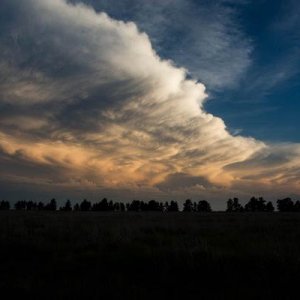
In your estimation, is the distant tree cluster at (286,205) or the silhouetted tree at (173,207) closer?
the distant tree cluster at (286,205)

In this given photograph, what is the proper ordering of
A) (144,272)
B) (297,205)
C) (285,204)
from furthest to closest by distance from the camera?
(285,204) → (297,205) → (144,272)

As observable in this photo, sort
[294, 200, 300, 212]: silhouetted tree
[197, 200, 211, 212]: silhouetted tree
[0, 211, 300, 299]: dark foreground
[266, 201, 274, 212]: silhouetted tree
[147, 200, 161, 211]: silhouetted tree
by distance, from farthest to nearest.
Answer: [147, 200, 161, 211]: silhouetted tree → [197, 200, 211, 212]: silhouetted tree → [266, 201, 274, 212]: silhouetted tree → [294, 200, 300, 212]: silhouetted tree → [0, 211, 300, 299]: dark foreground

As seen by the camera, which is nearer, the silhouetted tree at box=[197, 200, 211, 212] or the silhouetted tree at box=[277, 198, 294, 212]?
the silhouetted tree at box=[277, 198, 294, 212]

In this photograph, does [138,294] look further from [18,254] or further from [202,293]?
[18,254]

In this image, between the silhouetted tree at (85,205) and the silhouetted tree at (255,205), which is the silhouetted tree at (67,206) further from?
the silhouetted tree at (255,205)

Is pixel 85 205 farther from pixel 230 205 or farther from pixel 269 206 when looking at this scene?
pixel 269 206

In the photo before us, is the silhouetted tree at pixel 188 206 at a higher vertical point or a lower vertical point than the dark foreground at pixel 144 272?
higher

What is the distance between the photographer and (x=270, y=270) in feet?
31.9

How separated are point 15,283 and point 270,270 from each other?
20.5 feet

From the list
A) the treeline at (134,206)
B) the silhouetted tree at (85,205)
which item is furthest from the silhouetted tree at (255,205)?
the silhouetted tree at (85,205)

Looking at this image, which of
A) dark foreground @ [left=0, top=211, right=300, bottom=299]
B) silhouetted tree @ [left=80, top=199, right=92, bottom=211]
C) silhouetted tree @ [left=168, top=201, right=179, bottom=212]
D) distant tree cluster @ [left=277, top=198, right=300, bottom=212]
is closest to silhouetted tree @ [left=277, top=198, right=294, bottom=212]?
distant tree cluster @ [left=277, top=198, right=300, bottom=212]

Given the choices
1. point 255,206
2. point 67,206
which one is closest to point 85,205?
point 67,206

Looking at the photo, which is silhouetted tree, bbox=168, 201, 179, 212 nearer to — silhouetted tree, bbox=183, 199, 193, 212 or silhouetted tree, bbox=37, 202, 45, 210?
silhouetted tree, bbox=183, 199, 193, 212

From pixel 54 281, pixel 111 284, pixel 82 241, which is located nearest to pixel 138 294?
pixel 111 284
